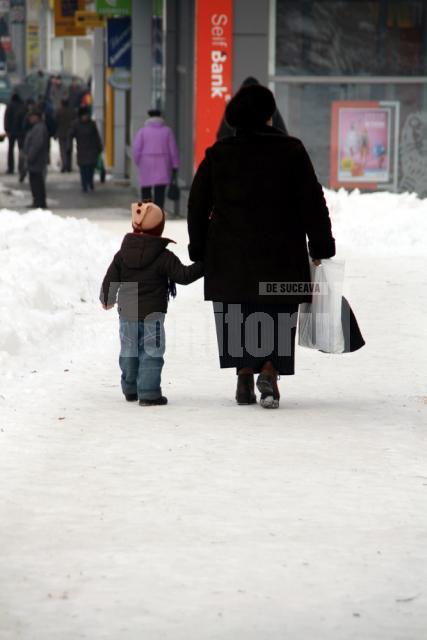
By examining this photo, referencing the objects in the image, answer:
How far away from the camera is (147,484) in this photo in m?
6.33

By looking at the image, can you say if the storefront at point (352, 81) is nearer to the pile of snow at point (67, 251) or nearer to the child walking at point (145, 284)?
the pile of snow at point (67, 251)

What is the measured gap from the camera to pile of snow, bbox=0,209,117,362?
10375 millimetres

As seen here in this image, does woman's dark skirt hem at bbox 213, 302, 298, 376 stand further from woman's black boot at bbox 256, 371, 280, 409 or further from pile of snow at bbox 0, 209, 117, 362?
pile of snow at bbox 0, 209, 117, 362

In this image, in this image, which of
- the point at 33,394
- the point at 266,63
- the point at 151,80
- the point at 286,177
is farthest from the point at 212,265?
the point at 151,80

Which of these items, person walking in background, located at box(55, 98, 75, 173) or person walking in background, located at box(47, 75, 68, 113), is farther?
person walking in background, located at box(47, 75, 68, 113)

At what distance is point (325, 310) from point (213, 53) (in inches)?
489

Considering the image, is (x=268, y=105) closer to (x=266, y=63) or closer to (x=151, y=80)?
(x=266, y=63)

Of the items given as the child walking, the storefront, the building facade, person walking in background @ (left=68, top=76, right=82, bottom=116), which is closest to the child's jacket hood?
the child walking

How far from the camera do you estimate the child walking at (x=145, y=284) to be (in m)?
7.94

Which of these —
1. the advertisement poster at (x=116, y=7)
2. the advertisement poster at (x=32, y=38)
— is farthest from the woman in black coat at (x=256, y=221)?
the advertisement poster at (x=32, y=38)

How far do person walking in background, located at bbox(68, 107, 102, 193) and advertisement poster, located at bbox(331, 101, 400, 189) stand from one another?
569 cm

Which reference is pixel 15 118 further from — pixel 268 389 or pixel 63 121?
pixel 268 389

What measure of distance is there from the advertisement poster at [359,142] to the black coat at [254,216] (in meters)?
12.8

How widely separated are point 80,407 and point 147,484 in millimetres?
1873
